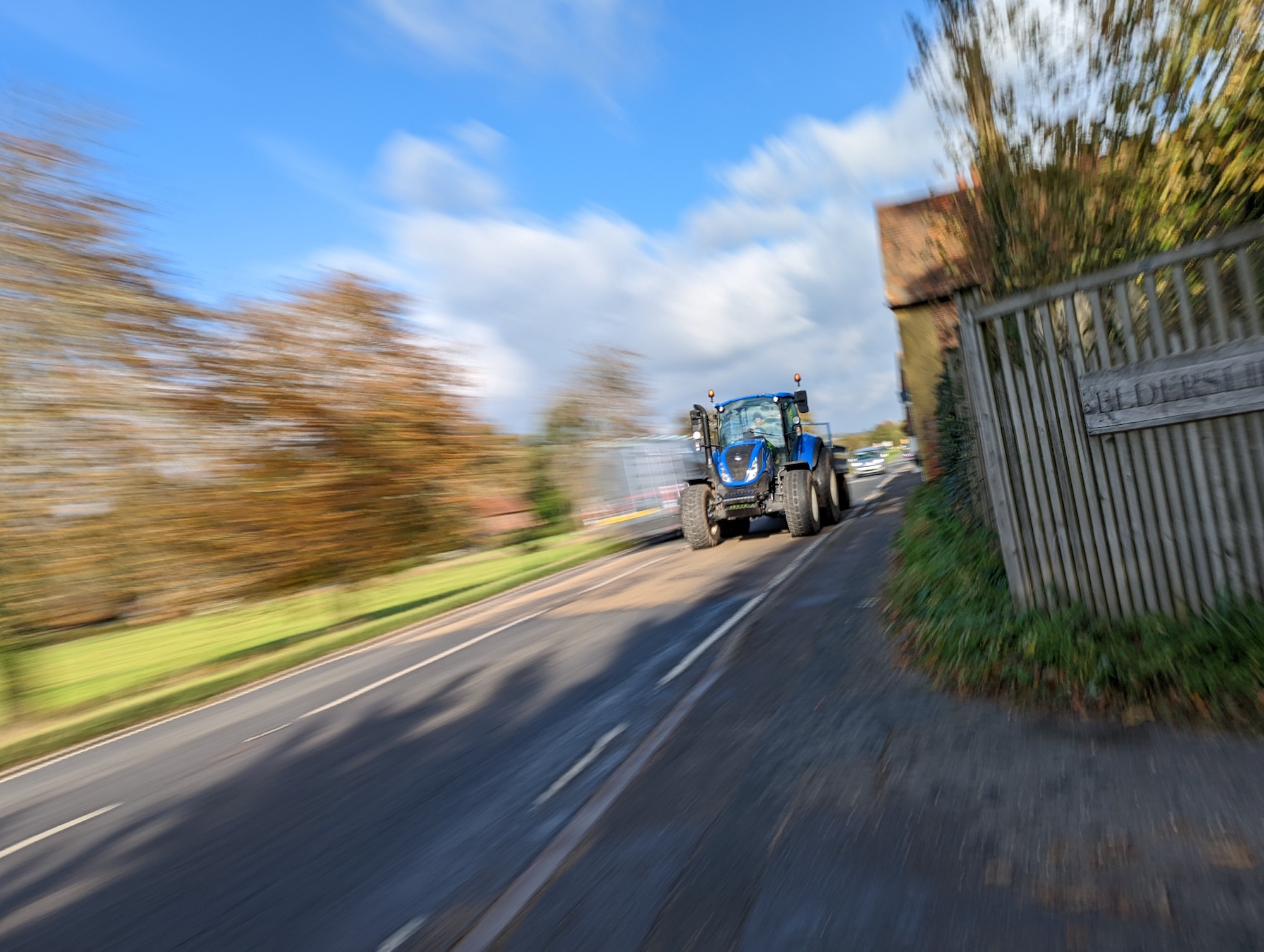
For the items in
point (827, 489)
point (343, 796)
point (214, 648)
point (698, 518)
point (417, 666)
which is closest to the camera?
point (343, 796)

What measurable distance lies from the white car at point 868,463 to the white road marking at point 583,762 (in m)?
39.7

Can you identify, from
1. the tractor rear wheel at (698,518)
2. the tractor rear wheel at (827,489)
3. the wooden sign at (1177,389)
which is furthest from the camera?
the tractor rear wheel at (698,518)

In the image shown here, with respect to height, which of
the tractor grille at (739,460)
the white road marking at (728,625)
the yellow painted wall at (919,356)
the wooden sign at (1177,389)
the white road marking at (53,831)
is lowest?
the white road marking at (53,831)

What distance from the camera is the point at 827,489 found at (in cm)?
1584

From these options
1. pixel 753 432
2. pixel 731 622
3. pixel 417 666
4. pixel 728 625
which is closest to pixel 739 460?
pixel 753 432

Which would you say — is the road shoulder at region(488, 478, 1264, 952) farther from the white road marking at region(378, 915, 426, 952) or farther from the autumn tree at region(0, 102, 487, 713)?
the autumn tree at region(0, 102, 487, 713)

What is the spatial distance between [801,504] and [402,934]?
38.9 feet

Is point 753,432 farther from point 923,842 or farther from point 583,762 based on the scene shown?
point 923,842

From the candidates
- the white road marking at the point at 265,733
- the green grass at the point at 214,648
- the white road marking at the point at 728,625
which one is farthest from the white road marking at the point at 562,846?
the green grass at the point at 214,648

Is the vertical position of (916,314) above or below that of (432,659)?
above

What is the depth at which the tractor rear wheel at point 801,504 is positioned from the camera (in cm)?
1438

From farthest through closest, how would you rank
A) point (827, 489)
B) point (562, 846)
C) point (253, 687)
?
point (827, 489)
point (253, 687)
point (562, 846)

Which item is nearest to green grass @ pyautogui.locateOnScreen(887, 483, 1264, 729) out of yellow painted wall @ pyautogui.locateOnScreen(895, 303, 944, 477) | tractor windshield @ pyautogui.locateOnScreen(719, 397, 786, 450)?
tractor windshield @ pyautogui.locateOnScreen(719, 397, 786, 450)

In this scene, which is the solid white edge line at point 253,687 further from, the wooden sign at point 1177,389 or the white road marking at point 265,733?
the wooden sign at point 1177,389
